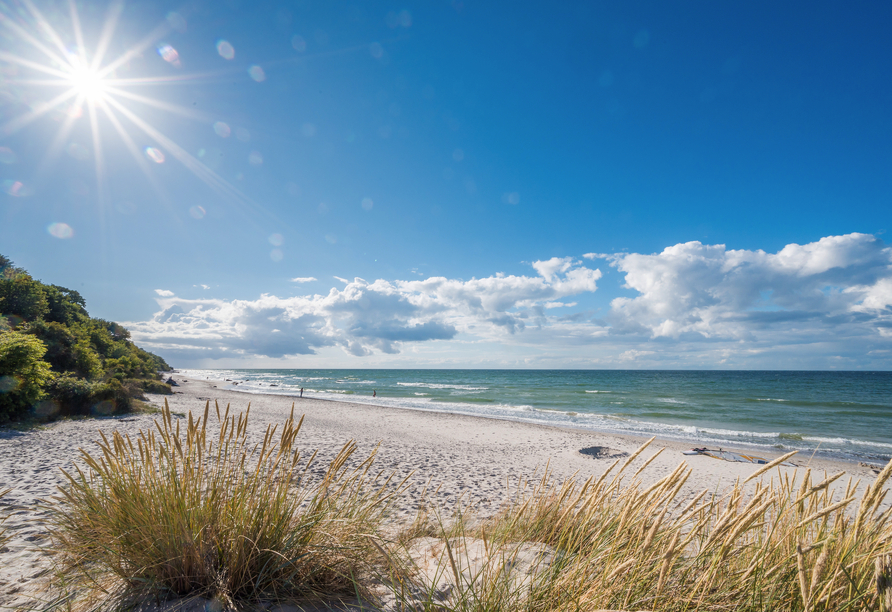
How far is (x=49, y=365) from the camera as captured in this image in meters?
11.6

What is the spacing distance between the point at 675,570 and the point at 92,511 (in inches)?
156

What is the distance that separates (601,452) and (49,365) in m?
19.1

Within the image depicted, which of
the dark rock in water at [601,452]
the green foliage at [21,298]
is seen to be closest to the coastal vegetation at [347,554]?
the dark rock in water at [601,452]

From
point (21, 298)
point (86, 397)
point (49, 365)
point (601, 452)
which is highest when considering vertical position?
point (21, 298)

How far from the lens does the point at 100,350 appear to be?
26.4 metres

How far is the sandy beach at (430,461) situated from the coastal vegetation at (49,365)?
117cm

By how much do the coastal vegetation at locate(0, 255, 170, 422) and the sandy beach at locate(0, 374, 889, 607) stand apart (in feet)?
3.85

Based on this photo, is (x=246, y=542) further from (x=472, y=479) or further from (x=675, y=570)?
(x=472, y=479)

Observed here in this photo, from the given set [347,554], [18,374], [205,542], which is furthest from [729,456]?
[18,374]

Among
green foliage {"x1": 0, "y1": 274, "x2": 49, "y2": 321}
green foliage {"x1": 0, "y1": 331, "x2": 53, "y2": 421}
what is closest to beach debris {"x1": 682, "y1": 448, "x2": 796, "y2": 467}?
green foliage {"x1": 0, "y1": 331, "x2": 53, "y2": 421}

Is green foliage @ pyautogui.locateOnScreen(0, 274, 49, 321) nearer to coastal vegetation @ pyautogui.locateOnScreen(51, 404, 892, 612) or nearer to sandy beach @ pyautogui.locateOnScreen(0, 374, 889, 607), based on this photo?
sandy beach @ pyautogui.locateOnScreen(0, 374, 889, 607)

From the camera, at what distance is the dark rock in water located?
45.3 feet

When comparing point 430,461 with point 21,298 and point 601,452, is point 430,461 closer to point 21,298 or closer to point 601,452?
point 601,452

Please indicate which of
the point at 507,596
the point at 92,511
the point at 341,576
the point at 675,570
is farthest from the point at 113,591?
the point at 675,570
